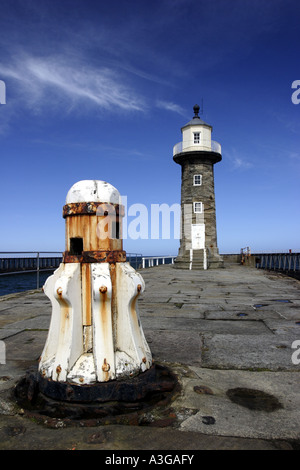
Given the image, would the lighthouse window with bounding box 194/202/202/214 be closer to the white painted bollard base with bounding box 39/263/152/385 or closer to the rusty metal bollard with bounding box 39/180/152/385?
→ the rusty metal bollard with bounding box 39/180/152/385

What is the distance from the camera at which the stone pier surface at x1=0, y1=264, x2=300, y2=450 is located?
1.74 meters

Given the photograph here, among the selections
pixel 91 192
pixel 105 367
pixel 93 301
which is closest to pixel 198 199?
pixel 91 192

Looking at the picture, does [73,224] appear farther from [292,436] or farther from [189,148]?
[189,148]

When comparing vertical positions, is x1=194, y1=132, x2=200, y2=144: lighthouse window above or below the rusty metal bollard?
above

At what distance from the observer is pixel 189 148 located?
73.3 ft

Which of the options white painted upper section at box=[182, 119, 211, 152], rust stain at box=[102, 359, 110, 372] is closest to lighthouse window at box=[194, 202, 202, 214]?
white painted upper section at box=[182, 119, 211, 152]

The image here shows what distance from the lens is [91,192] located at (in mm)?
2506

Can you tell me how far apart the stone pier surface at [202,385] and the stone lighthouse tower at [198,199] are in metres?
16.3

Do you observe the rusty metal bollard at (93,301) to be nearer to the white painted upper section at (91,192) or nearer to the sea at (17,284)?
the white painted upper section at (91,192)

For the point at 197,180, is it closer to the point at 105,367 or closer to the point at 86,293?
the point at 86,293

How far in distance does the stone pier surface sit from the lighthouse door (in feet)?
53.5

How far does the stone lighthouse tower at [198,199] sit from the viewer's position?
21.8m

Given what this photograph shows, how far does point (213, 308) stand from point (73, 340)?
4021 millimetres

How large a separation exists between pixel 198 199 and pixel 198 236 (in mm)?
2462
